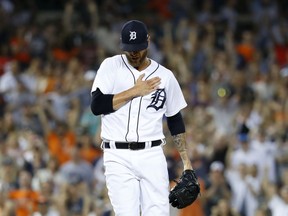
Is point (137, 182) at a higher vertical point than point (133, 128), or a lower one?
lower

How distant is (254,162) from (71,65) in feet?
12.8

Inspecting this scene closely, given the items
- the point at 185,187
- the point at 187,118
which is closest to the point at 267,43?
the point at 187,118

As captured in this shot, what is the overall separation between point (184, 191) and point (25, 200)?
5282mm

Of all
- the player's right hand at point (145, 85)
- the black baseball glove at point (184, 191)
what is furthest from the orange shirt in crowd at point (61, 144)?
the player's right hand at point (145, 85)

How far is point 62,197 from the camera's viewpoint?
1313 centimetres

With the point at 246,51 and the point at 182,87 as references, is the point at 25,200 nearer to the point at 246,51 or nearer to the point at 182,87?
the point at 182,87

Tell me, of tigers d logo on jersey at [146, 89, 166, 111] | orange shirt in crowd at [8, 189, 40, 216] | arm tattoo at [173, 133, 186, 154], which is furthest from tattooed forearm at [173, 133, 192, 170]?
orange shirt in crowd at [8, 189, 40, 216]

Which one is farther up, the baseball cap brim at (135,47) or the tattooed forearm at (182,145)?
the baseball cap brim at (135,47)


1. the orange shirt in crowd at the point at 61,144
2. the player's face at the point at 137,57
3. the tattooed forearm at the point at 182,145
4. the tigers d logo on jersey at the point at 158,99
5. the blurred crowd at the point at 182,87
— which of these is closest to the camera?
the player's face at the point at 137,57

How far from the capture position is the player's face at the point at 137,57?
8.16 metres

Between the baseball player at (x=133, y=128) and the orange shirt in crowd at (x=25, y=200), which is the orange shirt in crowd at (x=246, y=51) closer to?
the orange shirt in crowd at (x=25, y=200)

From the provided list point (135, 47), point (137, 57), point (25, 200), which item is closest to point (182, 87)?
point (25, 200)

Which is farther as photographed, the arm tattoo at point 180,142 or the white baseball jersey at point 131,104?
the arm tattoo at point 180,142

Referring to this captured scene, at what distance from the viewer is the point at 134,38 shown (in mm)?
8055
